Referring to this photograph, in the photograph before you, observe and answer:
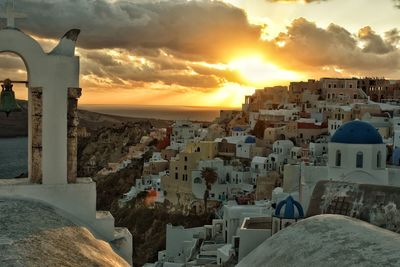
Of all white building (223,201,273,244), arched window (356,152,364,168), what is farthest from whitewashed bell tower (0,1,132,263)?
white building (223,201,273,244)

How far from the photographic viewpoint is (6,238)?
454cm

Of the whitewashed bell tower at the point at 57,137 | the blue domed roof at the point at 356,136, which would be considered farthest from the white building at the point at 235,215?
the whitewashed bell tower at the point at 57,137

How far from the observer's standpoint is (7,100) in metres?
7.24

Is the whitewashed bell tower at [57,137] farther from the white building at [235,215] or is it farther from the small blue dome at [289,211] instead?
the white building at [235,215]

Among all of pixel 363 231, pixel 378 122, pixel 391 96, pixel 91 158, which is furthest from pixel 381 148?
pixel 91 158

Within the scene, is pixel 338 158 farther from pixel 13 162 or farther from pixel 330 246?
pixel 13 162

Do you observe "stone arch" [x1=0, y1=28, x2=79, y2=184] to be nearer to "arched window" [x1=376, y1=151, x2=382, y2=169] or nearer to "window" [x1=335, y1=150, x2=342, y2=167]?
"window" [x1=335, y1=150, x2=342, y2=167]

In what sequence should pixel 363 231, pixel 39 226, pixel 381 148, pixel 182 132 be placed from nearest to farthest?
1. pixel 39 226
2. pixel 363 231
3. pixel 381 148
4. pixel 182 132

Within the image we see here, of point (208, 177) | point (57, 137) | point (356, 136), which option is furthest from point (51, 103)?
point (208, 177)

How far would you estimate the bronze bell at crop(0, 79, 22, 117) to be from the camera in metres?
7.15

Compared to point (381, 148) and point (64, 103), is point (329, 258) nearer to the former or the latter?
point (64, 103)

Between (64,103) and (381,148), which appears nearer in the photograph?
(64,103)

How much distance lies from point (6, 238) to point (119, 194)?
53.7 metres

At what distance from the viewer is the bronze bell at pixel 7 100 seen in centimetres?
715
